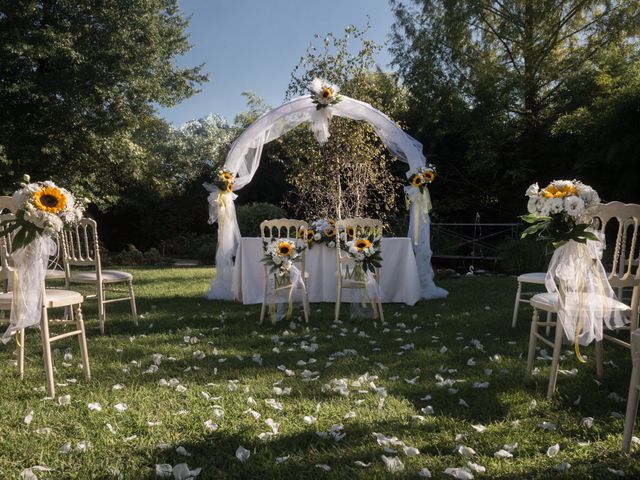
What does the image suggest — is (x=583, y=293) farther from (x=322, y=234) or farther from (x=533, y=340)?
(x=322, y=234)

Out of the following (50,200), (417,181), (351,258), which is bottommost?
(351,258)

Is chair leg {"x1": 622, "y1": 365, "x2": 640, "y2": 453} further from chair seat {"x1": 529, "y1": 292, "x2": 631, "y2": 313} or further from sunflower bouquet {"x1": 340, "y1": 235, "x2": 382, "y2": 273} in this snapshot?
sunflower bouquet {"x1": 340, "y1": 235, "x2": 382, "y2": 273}

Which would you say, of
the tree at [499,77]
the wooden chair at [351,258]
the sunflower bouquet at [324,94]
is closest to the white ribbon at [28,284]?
the wooden chair at [351,258]

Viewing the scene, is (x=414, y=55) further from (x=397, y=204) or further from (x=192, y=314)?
(x=192, y=314)

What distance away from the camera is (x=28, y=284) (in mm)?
3115

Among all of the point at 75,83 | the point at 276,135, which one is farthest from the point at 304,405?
the point at 75,83

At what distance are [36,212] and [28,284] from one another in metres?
0.47

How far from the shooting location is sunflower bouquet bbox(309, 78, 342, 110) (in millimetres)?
7730

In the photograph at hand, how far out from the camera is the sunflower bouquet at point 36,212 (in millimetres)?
3008

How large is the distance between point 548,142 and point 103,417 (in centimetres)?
1298

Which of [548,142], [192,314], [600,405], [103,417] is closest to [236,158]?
[192,314]

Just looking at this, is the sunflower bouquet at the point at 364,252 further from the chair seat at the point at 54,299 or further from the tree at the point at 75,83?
the tree at the point at 75,83

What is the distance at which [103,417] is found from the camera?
2.76 m

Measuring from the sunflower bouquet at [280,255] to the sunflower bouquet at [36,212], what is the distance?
260 centimetres
